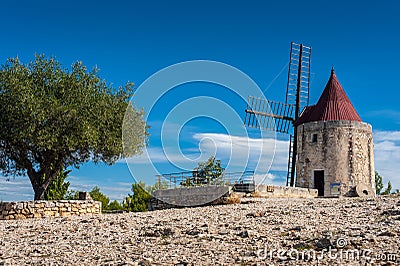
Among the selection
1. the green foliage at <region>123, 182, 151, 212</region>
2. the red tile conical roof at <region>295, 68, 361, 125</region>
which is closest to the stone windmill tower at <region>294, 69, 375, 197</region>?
the red tile conical roof at <region>295, 68, 361, 125</region>

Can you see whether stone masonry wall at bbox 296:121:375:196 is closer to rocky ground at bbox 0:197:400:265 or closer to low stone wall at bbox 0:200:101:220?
rocky ground at bbox 0:197:400:265

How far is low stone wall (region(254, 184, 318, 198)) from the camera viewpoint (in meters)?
23.9

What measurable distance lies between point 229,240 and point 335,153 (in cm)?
2266

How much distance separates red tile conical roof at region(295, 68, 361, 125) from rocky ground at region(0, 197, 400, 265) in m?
18.5

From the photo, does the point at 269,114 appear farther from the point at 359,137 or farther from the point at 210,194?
the point at 210,194

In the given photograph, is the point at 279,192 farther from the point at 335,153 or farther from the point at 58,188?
the point at 58,188

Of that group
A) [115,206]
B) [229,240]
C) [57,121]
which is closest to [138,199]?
[115,206]

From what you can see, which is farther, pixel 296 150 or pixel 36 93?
pixel 296 150

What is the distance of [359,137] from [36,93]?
20777 millimetres

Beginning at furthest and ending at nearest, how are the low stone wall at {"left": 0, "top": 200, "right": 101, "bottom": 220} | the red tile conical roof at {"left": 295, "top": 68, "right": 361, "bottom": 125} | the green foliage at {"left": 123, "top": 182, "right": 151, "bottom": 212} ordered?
the green foliage at {"left": 123, "top": 182, "right": 151, "bottom": 212}, the red tile conical roof at {"left": 295, "top": 68, "right": 361, "bottom": 125}, the low stone wall at {"left": 0, "top": 200, "right": 101, "bottom": 220}

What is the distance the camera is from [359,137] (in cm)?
3194

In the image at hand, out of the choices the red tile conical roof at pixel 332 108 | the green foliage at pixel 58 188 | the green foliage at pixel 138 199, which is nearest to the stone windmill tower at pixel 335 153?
the red tile conical roof at pixel 332 108

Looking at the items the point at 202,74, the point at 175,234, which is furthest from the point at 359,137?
the point at 175,234

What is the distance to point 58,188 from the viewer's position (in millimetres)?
29859
